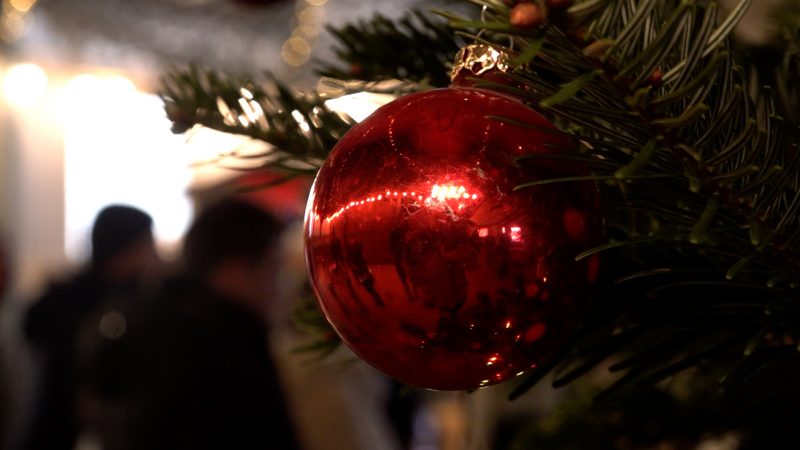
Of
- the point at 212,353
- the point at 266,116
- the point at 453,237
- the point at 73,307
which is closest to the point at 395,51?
the point at 266,116

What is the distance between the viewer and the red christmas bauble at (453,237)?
0.28m

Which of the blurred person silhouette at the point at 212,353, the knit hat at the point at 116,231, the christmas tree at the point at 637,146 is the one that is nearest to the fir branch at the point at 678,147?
the christmas tree at the point at 637,146

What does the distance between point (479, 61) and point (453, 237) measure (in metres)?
0.09

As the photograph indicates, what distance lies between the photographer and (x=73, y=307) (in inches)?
88.7

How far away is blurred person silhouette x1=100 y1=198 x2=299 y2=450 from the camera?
1392 millimetres

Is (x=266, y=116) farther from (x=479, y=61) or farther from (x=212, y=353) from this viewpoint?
(x=212, y=353)

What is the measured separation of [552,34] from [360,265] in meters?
0.10

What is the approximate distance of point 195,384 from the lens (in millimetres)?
1400

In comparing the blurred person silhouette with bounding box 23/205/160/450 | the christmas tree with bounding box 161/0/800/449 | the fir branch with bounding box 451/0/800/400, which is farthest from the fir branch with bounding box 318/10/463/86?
the blurred person silhouette with bounding box 23/205/160/450

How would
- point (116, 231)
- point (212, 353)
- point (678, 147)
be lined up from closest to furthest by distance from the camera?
point (678, 147)
point (212, 353)
point (116, 231)

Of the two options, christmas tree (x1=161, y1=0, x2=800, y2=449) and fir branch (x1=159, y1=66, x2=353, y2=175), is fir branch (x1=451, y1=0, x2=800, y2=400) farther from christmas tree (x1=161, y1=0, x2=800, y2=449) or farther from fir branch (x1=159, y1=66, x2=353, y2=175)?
fir branch (x1=159, y1=66, x2=353, y2=175)

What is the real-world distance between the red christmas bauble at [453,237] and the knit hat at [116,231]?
1.93 metres

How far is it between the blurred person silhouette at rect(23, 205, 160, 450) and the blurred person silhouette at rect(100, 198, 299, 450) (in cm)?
44

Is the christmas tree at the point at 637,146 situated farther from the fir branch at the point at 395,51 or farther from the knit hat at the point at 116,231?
the knit hat at the point at 116,231
